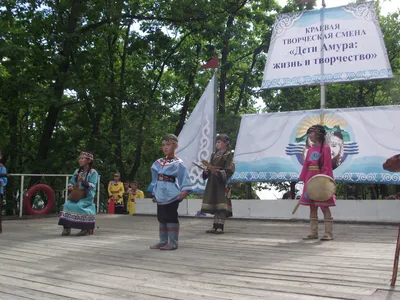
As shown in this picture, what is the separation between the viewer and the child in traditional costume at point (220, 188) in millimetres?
7094

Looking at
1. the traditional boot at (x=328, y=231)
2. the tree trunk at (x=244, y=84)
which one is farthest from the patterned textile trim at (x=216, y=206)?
the tree trunk at (x=244, y=84)

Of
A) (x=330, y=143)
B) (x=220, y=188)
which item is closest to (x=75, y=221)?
(x=220, y=188)

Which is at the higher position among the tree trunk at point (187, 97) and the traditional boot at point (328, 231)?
the tree trunk at point (187, 97)

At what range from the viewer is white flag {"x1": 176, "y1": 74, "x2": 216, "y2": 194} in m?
9.91

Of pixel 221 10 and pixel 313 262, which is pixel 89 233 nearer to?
pixel 313 262

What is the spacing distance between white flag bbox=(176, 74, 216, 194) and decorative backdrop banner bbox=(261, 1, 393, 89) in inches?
56.1

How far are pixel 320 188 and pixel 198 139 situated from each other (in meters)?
4.34

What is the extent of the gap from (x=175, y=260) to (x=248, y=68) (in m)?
19.2

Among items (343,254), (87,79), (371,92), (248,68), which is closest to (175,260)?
(343,254)

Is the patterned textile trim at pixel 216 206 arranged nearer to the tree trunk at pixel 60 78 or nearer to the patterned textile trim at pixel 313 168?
the patterned textile trim at pixel 313 168

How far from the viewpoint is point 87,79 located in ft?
45.5

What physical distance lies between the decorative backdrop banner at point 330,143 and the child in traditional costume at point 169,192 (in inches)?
186

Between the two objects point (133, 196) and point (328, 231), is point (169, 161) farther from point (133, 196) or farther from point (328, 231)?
point (133, 196)

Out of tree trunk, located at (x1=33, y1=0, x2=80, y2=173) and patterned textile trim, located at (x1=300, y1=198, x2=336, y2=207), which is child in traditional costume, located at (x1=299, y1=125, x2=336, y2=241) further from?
tree trunk, located at (x1=33, y1=0, x2=80, y2=173)
